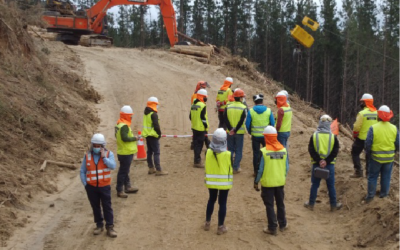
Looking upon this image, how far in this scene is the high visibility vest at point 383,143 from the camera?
8.68m

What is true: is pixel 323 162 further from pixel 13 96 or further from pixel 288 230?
pixel 13 96

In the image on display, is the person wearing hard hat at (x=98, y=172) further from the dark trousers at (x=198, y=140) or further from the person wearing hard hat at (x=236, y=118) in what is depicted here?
the dark trousers at (x=198, y=140)

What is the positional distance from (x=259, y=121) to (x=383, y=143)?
2.73 m

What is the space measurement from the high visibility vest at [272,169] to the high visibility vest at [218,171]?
645 millimetres

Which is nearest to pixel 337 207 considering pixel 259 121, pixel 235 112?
pixel 259 121

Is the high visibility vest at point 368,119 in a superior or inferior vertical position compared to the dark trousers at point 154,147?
superior

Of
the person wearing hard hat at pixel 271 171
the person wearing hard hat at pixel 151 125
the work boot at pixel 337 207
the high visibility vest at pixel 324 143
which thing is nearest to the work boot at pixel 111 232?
the person wearing hard hat at pixel 271 171

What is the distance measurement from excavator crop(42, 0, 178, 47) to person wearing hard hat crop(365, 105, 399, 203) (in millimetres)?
23667

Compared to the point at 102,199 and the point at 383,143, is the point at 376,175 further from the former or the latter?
the point at 102,199

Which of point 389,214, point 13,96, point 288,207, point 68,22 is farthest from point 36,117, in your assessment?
point 68,22

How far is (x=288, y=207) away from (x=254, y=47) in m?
66.3

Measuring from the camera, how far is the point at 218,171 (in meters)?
7.61

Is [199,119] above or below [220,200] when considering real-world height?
above

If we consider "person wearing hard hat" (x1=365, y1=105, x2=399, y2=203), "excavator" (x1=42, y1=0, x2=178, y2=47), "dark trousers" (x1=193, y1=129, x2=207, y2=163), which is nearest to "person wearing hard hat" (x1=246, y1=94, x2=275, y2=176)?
"dark trousers" (x1=193, y1=129, x2=207, y2=163)
